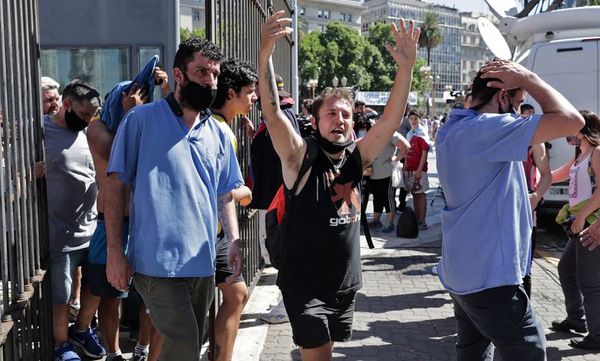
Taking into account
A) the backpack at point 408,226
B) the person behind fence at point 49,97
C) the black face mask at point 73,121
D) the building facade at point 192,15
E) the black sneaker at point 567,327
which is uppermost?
the building facade at point 192,15

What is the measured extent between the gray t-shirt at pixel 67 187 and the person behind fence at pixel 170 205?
1.37 metres

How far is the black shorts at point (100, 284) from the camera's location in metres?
4.36

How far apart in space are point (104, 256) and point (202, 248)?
4.52 ft

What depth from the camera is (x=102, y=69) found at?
7.73 m

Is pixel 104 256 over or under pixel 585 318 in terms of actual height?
over

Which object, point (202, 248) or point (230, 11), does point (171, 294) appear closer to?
point (202, 248)

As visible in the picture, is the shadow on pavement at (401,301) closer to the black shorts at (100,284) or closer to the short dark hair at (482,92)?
the black shorts at (100,284)

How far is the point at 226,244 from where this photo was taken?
4258 mm

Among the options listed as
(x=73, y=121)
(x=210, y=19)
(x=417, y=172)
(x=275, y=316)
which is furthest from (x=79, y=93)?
(x=417, y=172)

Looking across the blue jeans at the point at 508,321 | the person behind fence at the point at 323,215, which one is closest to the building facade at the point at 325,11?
Answer: the person behind fence at the point at 323,215

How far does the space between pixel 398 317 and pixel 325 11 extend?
328 feet

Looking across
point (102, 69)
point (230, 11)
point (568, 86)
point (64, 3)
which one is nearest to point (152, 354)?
point (230, 11)

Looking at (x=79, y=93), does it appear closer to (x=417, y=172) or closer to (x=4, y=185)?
(x=4, y=185)

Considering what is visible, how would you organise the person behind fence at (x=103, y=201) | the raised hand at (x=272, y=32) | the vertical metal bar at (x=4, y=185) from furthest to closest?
the person behind fence at (x=103, y=201) < the raised hand at (x=272, y=32) < the vertical metal bar at (x=4, y=185)
